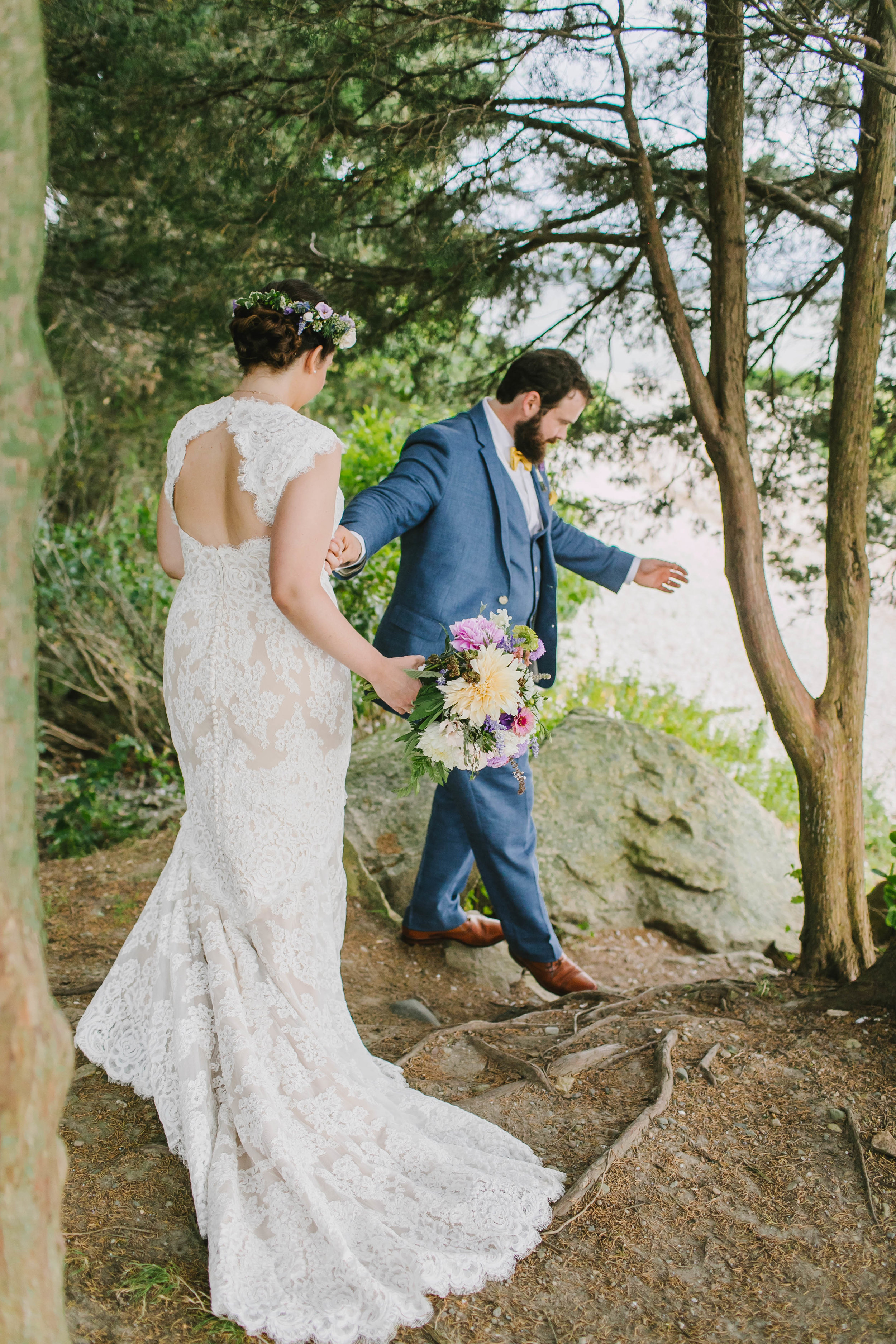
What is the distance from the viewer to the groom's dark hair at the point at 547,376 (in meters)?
3.76

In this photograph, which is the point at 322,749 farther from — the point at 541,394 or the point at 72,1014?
the point at 541,394

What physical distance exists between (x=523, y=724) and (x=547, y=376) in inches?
66.4

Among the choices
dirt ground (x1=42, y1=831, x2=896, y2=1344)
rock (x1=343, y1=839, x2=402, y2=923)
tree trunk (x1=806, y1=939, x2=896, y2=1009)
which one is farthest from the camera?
rock (x1=343, y1=839, x2=402, y2=923)

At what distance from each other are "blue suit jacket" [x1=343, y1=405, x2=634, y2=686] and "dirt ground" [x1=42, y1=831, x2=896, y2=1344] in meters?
1.46

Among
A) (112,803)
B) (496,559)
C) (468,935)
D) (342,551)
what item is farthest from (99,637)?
(342,551)

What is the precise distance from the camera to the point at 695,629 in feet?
45.0

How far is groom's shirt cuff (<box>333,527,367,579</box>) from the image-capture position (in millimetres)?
2975

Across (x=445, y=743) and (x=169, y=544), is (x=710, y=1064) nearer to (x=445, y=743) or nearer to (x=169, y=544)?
(x=445, y=743)

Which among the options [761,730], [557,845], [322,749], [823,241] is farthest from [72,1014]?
[761,730]

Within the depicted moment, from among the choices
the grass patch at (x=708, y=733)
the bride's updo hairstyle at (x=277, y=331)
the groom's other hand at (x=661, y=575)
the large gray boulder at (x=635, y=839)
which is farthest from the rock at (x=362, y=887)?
the bride's updo hairstyle at (x=277, y=331)

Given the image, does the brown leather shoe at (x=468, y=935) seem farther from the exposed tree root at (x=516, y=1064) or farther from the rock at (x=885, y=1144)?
the rock at (x=885, y=1144)

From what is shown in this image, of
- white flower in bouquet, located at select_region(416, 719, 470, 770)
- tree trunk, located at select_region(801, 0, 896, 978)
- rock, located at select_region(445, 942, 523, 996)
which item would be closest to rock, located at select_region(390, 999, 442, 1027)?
rock, located at select_region(445, 942, 523, 996)

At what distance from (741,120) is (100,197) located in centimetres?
415

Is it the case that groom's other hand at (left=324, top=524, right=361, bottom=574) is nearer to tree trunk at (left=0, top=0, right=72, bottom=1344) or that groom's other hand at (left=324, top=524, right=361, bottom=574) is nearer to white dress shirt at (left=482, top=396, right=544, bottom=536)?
white dress shirt at (left=482, top=396, right=544, bottom=536)
